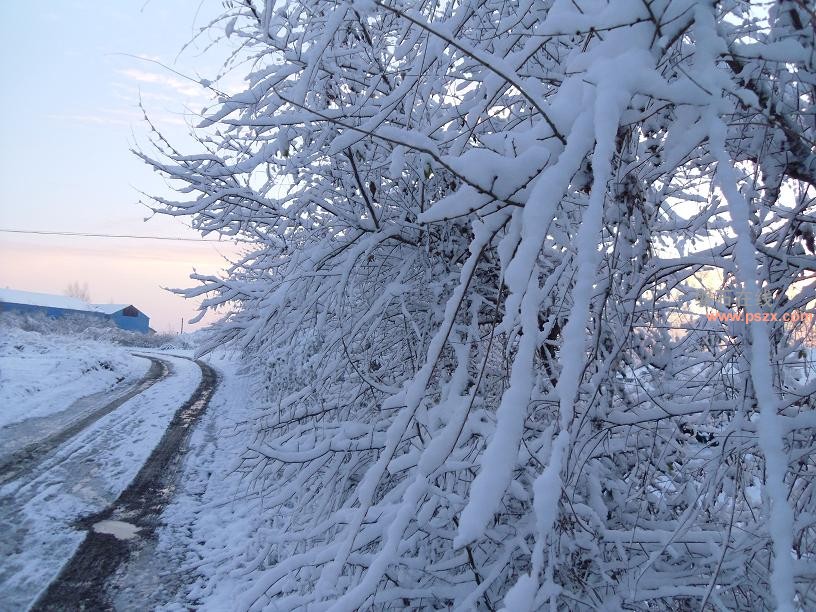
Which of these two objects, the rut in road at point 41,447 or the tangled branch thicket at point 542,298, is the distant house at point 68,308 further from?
the tangled branch thicket at point 542,298

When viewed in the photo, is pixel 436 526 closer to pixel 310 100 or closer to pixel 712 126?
pixel 712 126

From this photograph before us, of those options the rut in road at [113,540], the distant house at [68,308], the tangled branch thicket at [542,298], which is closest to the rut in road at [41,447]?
the rut in road at [113,540]

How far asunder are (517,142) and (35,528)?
7.80m

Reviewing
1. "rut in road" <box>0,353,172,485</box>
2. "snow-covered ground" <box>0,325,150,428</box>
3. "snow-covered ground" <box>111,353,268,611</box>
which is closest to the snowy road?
"rut in road" <box>0,353,172,485</box>

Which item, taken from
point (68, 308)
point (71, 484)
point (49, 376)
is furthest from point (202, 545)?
point (68, 308)

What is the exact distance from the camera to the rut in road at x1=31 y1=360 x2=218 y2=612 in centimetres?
536

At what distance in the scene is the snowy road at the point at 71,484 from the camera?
595 centimetres

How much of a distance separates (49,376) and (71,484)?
12.4 m

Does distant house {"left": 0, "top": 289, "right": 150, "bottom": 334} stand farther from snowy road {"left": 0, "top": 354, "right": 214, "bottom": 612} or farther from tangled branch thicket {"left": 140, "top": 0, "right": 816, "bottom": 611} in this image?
tangled branch thicket {"left": 140, "top": 0, "right": 816, "bottom": 611}

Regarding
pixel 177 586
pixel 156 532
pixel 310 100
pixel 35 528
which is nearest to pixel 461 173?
pixel 310 100

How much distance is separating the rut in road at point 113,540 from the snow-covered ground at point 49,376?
487cm

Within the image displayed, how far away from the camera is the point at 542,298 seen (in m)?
1.39

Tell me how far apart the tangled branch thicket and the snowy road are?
155 inches

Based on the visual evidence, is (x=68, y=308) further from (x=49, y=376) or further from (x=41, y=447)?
(x=41, y=447)
